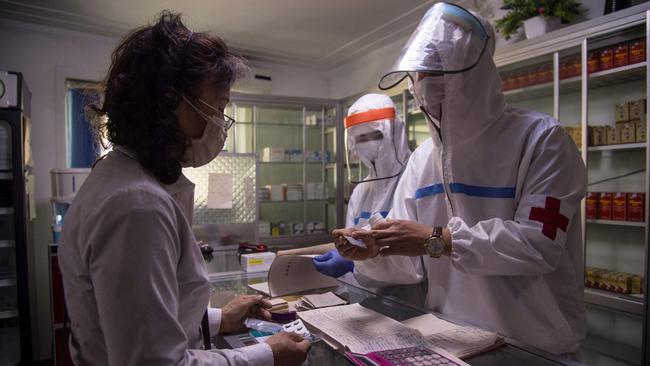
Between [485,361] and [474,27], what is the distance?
3.34ft

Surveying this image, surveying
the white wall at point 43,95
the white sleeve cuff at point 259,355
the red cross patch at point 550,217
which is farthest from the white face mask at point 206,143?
the white wall at point 43,95

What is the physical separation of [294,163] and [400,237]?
3.58 metres

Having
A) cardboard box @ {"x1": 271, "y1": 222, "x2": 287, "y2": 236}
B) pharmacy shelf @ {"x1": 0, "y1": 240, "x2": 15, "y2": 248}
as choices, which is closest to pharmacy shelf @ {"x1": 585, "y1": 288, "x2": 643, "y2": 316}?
cardboard box @ {"x1": 271, "y1": 222, "x2": 287, "y2": 236}

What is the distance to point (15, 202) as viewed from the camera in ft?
10.1

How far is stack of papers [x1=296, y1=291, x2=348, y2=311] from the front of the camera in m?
1.41

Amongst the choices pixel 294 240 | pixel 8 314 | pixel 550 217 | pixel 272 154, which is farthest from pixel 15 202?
pixel 550 217

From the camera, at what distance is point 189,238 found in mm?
826

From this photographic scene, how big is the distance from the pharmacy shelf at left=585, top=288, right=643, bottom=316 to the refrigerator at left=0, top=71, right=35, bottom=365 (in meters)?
3.94

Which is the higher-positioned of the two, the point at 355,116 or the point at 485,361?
the point at 355,116

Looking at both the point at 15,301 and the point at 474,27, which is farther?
the point at 15,301

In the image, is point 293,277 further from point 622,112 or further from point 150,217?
point 622,112

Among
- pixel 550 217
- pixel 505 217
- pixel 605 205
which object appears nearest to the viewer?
pixel 550 217

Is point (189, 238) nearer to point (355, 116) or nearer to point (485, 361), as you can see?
point (485, 361)

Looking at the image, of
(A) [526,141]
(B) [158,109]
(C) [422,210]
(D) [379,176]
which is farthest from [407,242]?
(D) [379,176]
